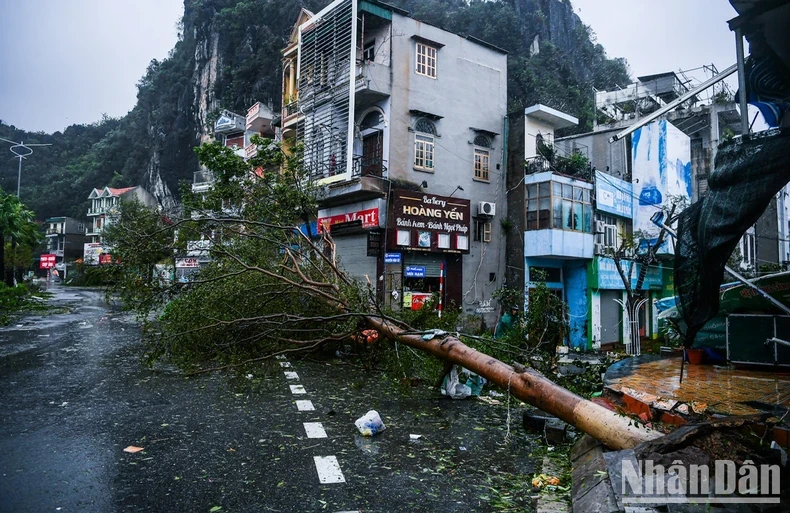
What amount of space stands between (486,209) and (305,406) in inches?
542

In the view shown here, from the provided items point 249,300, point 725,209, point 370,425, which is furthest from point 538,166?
point 370,425

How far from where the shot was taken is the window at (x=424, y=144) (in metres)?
18.0

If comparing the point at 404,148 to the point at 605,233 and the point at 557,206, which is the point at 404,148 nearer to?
the point at 557,206

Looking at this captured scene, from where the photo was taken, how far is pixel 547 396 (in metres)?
4.87

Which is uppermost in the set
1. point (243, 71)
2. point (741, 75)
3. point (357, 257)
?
point (243, 71)

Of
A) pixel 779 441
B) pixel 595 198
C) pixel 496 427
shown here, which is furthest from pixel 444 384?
pixel 595 198

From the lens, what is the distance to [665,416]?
484 cm

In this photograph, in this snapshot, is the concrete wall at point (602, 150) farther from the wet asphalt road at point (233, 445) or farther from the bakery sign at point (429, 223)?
the wet asphalt road at point (233, 445)

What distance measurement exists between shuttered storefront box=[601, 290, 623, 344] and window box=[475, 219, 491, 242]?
19.0 feet

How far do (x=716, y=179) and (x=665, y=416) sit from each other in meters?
2.33

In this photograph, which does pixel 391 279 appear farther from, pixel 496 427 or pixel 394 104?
pixel 496 427

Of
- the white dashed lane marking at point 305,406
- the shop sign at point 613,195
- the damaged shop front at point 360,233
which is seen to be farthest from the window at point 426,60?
the white dashed lane marking at point 305,406

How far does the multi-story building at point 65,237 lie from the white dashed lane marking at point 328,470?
71.4m

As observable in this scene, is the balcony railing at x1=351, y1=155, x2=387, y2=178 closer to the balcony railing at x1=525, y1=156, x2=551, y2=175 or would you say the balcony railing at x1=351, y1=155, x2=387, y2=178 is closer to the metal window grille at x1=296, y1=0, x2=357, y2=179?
the metal window grille at x1=296, y1=0, x2=357, y2=179
